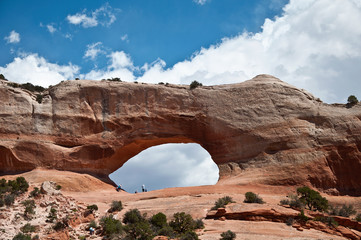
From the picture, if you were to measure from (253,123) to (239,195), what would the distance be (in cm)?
826

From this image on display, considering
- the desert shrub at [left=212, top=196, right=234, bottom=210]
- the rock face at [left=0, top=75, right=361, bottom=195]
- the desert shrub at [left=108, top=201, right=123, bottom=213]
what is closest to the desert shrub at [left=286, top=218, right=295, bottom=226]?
the desert shrub at [left=212, top=196, right=234, bottom=210]

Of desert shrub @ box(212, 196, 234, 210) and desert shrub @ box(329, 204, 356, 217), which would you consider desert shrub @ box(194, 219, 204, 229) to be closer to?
desert shrub @ box(212, 196, 234, 210)

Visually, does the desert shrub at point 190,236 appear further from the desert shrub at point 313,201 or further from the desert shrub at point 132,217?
the desert shrub at point 313,201

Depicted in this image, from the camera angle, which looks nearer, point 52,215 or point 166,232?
point 166,232

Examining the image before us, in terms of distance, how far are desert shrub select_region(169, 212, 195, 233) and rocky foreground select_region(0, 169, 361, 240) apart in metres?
0.66

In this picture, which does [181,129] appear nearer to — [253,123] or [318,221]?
[253,123]

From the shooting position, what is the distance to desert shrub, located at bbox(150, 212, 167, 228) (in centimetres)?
2320

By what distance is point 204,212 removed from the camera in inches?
984

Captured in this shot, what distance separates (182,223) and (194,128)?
15.1 metres

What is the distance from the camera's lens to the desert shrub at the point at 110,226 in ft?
72.5

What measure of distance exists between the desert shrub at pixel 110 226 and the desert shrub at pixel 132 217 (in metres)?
0.83

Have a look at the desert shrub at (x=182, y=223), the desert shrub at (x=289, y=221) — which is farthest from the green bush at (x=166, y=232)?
the desert shrub at (x=289, y=221)

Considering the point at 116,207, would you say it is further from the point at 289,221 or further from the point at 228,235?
the point at 289,221

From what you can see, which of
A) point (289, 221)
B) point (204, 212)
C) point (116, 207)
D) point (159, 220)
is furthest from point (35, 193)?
point (289, 221)
